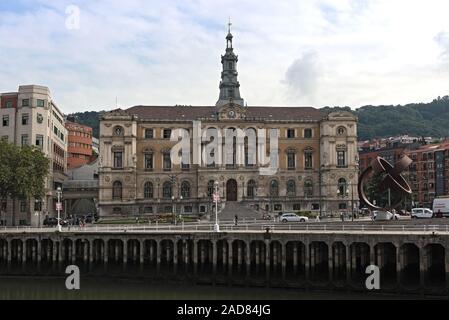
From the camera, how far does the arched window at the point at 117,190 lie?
123562 millimetres

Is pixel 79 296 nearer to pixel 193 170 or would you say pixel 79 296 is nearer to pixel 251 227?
pixel 251 227

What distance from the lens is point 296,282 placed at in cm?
6203

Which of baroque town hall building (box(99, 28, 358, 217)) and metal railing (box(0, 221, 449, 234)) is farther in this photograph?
baroque town hall building (box(99, 28, 358, 217))

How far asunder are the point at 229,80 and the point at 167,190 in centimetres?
2906

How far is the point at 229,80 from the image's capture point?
461 ft

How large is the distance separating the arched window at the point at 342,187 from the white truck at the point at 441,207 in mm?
31195

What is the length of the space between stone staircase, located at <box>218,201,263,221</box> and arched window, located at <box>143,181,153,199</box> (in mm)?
15019

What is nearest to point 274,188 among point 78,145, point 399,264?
point 78,145

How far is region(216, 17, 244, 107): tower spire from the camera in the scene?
139 m

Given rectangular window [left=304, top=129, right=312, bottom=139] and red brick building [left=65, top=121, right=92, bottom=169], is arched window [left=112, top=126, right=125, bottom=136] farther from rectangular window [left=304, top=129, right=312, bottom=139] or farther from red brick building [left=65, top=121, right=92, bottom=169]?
red brick building [left=65, top=121, right=92, bottom=169]

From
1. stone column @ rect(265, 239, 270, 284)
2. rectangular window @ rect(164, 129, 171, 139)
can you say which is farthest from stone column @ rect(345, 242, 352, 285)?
rectangular window @ rect(164, 129, 171, 139)

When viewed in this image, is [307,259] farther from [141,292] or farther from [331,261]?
[141,292]
